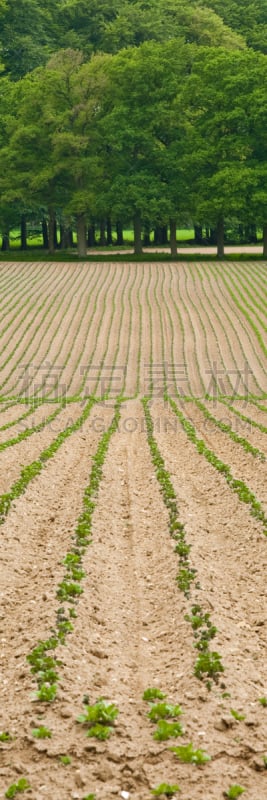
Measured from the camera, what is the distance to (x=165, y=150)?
217 ft

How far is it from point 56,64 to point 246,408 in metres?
48.5

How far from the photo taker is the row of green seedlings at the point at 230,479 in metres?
13.2

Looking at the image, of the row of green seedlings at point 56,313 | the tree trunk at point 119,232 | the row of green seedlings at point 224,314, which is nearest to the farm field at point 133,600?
the row of green seedlings at point 56,313

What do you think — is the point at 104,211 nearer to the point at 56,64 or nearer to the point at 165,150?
the point at 165,150

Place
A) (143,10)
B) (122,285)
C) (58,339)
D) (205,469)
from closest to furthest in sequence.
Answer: (205,469) → (58,339) → (122,285) → (143,10)

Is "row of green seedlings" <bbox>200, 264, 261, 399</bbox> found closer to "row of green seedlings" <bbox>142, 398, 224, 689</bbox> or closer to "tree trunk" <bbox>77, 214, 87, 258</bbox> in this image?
"tree trunk" <bbox>77, 214, 87, 258</bbox>

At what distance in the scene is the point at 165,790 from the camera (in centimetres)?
638

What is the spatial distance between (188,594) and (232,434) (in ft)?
37.6

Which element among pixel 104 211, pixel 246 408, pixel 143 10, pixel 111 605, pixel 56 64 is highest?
pixel 143 10

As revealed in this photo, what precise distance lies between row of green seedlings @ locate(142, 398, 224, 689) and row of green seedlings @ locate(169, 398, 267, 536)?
3.72ft

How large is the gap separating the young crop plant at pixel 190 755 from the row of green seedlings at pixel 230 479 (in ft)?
18.6

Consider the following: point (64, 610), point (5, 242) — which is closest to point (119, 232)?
point (5, 242)

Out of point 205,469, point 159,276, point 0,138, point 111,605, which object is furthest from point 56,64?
point 111,605

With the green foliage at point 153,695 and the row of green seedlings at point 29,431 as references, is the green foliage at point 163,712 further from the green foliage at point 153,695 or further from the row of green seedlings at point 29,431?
the row of green seedlings at point 29,431
